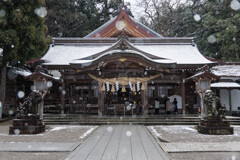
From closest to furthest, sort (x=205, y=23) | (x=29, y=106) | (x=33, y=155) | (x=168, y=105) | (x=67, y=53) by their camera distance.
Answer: (x=33, y=155) → (x=29, y=106) → (x=168, y=105) → (x=67, y=53) → (x=205, y=23)

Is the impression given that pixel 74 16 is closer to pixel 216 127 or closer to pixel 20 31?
pixel 20 31

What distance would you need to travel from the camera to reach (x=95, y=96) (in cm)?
1698

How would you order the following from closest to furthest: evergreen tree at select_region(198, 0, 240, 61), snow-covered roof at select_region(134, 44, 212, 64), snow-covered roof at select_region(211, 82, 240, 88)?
snow-covered roof at select_region(134, 44, 212, 64), snow-covered roof at select_region(211, 82, 240, 88), evergreen tree at select_region(198, 0, 240, 61)

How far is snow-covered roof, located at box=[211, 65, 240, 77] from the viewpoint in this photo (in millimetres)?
16927

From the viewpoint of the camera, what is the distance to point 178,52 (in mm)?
17234

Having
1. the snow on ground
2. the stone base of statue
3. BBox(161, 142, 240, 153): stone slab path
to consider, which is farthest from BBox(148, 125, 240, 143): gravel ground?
the stone base of statue

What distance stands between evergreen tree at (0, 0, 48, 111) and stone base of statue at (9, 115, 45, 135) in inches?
237

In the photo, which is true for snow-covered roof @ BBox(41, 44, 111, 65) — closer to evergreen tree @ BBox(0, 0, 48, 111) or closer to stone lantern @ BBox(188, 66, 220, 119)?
evergreen tree @ BBox(0, 0, 48, 111)

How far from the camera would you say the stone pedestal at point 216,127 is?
9.00 metres

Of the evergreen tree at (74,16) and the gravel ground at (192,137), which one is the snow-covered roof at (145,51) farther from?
the evergreen tree at (74,16)

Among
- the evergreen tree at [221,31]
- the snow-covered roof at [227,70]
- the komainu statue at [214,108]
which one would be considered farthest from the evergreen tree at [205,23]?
the komainu statue at [214,108]

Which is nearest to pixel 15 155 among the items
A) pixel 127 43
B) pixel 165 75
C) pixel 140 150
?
pixel 140 150

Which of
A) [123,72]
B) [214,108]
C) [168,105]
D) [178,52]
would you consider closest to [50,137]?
[214,108]

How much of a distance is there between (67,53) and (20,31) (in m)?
4.14
